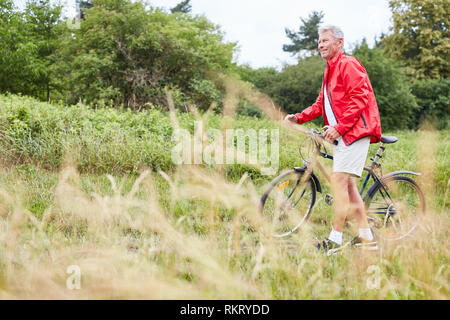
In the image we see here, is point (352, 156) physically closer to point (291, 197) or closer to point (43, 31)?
point (291, 197)

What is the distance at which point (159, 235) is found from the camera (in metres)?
3.28

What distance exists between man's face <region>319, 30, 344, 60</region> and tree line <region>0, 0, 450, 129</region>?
8.92 meters

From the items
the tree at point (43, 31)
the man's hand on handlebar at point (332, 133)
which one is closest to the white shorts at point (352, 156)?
the man's hand on handlebar at point (332, 133)

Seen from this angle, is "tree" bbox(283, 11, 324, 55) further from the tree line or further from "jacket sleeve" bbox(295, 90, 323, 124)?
"jacket sleeve" bbox(295, 90, 323, 124)

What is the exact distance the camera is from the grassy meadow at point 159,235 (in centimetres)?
207

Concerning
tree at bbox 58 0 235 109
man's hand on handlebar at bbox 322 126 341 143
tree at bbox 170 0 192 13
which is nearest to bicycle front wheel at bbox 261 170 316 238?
man's hand on handlebar at bbox 322 126 341 143

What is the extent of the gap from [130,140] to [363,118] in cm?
446

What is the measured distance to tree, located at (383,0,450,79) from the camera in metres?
28.1

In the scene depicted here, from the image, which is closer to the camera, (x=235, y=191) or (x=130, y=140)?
(x=235, y=191)

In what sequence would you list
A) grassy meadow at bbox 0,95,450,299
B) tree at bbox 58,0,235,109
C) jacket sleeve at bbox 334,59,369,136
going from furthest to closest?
tree at bbox 58,0,235,109, jacket sleeve at bbox 334,59,369,136, grassy meadow at bbox 0,95,450,299
